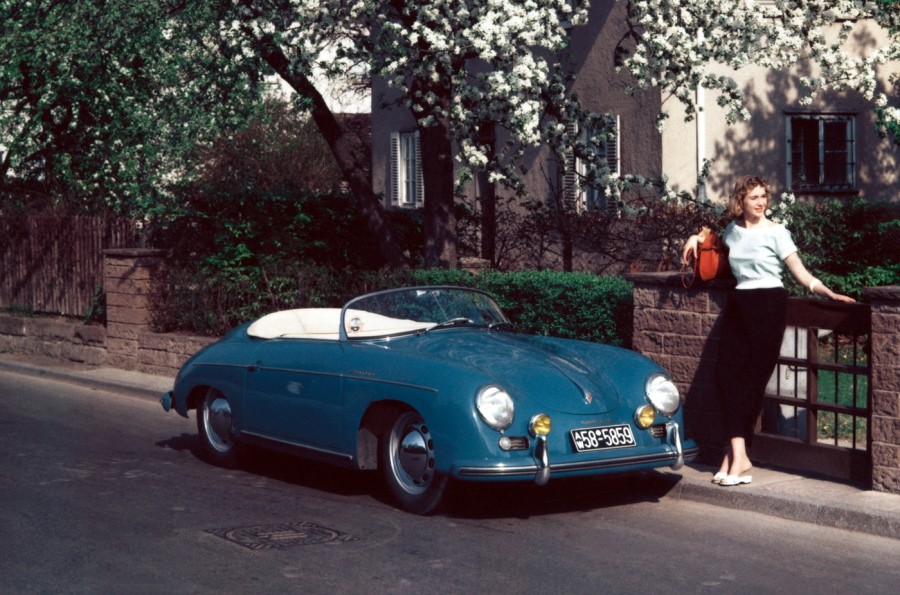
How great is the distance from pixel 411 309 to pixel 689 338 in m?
2.11

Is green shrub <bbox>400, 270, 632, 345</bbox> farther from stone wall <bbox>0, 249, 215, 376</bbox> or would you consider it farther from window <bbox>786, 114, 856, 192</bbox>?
window <bbox>786, 114, 856, 192</bbox>

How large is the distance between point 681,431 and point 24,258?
14303mm

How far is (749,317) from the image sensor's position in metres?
8.79

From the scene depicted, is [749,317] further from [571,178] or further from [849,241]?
[571,178]

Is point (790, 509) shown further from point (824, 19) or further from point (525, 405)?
point (824, 19)

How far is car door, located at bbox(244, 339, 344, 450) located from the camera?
8.78 m

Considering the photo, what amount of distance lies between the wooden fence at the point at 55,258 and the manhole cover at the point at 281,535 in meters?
10.8

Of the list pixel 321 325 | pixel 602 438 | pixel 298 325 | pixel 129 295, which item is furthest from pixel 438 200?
pixel 602 438

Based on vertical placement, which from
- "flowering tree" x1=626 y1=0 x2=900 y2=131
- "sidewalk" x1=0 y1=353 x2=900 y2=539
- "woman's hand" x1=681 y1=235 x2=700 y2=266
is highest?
"flowering tree" x1=626 y1=0 x2=900 y2=131

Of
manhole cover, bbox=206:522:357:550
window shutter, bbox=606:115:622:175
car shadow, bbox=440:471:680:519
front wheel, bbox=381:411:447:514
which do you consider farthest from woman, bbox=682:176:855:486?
→ window shutter, bbox=606:115:622:175

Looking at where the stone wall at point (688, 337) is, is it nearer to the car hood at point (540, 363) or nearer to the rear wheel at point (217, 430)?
the car hood at point (540, 363)

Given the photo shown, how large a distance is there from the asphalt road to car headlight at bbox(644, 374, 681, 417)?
0.66m

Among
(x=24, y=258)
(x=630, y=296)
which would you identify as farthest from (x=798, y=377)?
(x=24, y=258)

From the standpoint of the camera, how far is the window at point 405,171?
25312 millimetres
